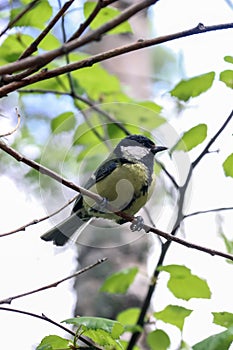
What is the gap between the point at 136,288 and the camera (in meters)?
4.14

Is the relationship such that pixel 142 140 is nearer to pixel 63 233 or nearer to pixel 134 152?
pixel 134 152

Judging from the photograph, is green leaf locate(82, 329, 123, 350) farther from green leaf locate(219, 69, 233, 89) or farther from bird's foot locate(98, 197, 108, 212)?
green leaf locate(219, 69, 233, 89)

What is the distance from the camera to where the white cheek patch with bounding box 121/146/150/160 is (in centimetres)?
279

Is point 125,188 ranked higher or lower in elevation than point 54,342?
higher

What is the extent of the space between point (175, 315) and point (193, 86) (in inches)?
30.8

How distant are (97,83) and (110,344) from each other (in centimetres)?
176

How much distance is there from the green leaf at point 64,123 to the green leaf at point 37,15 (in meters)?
0.47

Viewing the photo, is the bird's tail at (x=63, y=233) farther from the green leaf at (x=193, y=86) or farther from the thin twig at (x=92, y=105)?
the green leaf at (x=193, y=86)

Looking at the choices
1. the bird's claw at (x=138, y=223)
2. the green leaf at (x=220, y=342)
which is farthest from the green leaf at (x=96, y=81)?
the green leaf at (x=220, y=342)

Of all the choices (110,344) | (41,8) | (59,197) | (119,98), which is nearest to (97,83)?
(119,98)

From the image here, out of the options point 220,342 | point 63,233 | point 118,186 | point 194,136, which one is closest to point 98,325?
point 220,342

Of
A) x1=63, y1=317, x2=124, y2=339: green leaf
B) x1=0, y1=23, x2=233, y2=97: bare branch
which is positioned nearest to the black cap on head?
x1=63, y1=317, x2=124, y2=339: green leaf

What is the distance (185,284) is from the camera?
2.21 metres

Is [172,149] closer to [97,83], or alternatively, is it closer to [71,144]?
[71,144]
